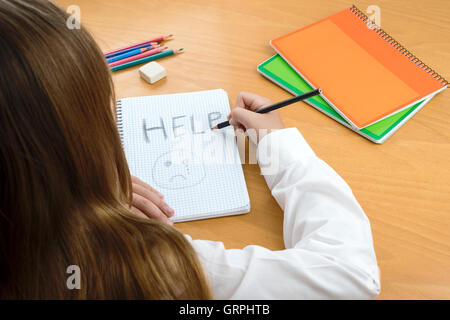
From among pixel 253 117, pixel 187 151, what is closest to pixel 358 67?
pixel 253 117

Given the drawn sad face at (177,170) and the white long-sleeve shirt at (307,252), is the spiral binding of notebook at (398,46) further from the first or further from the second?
the drawn sad face at (177,170)

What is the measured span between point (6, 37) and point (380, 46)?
72 cm

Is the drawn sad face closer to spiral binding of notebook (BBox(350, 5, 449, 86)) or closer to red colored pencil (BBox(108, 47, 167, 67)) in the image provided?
red colored pencil (BBox(108, 47, 167, 67))

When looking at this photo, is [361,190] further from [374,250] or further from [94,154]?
[94,154]

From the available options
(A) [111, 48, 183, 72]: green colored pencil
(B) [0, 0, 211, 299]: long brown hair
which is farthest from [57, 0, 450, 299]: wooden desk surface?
(B) [0, 0, 211, 299]: long brown hair

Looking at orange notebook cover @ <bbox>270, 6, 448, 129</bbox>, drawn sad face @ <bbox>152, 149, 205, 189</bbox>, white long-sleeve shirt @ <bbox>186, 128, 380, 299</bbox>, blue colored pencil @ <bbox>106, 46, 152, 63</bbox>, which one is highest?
blue colored pencil @ <bbox>106, 46, 152, 63</bbox>

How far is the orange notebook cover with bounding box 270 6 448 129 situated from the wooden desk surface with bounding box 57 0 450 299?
35 millimetres

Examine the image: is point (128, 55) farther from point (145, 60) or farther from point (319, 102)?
point (319, 102)

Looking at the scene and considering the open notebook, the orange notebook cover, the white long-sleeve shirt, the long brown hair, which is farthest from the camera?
the orange notebook cover

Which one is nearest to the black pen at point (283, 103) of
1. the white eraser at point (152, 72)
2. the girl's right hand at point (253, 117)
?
the girl's right hand at point (253, 117)

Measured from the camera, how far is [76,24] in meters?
0.46

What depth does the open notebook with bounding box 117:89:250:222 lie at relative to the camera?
646 mm
